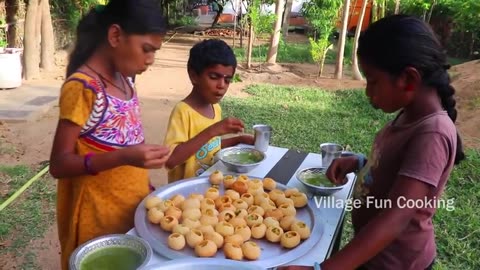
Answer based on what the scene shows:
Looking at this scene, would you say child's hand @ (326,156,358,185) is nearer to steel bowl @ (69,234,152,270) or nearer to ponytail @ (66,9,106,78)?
steel bowl @ (69,234,152,270)

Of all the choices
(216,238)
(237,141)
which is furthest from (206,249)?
(237,141)

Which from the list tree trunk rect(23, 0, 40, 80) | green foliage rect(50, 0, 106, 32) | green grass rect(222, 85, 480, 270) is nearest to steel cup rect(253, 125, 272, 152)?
green grass rect(222, 85, 480, 270)

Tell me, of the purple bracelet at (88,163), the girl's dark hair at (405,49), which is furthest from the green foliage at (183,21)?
the girl's dark hair at (405,49)

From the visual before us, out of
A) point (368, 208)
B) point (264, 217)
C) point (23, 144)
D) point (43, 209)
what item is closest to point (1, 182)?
point (43, 209)

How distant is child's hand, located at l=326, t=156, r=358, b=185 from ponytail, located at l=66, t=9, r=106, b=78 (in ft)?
3.63

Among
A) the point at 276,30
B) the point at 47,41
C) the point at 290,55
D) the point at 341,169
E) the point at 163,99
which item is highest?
the point at 276,30

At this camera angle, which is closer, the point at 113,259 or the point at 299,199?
the point at 113,259

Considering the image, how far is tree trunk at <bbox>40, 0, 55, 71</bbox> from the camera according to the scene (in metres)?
9.05

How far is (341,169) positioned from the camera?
197cm

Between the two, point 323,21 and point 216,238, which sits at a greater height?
point 323,21

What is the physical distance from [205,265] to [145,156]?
40 centimetres

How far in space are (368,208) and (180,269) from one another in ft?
2.50

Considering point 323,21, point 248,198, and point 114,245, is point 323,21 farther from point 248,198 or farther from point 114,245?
point 114,245

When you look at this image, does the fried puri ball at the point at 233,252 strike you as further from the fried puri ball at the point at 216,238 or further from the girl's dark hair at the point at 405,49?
the girl's dark hair at the point at 405,49
